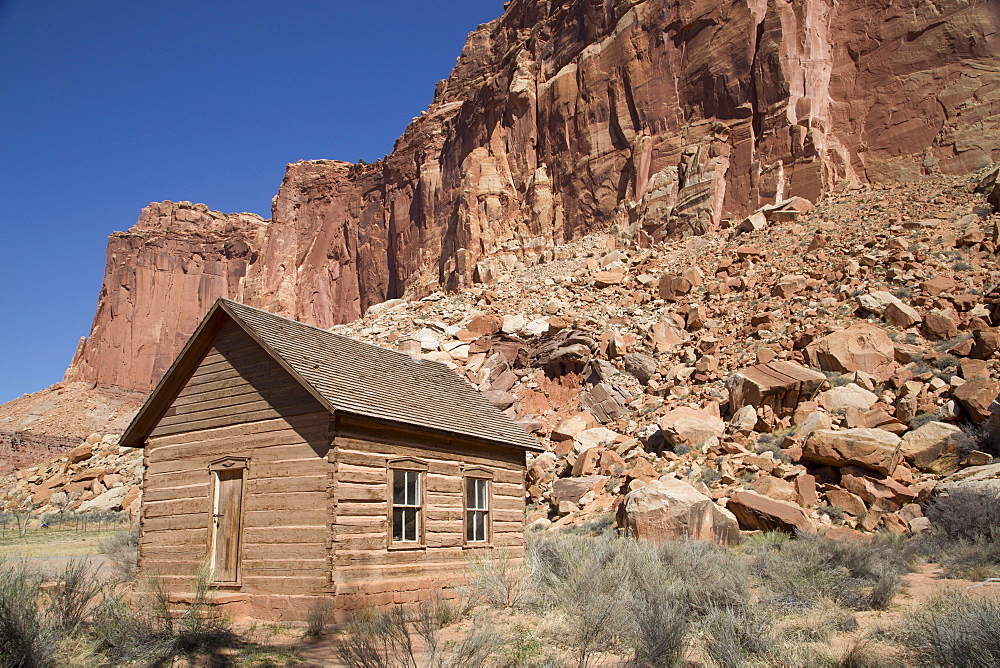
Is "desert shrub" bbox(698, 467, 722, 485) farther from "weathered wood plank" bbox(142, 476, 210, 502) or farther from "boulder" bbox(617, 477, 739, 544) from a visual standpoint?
"weathered wood plank" bbox(142, 476, 210, 502)

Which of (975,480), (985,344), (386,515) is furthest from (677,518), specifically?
(985,344)

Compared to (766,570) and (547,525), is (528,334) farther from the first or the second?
(766,570)

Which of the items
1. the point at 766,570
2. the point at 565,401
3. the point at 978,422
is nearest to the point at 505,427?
the point at 766,570

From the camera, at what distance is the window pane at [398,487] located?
11797mm

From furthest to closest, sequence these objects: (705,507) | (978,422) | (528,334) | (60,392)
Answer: (60,392), (528,334), (978,422), (705,507)

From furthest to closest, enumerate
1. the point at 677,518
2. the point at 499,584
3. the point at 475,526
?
the point at 677,518, the point at 475,526, the point at 499,584

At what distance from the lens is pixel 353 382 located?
12508mm

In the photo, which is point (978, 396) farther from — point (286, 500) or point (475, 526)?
point (286, 500)

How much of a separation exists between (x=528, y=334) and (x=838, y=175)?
21162 millimetres

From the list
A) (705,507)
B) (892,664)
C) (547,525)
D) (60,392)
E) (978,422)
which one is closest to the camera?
(892,664)

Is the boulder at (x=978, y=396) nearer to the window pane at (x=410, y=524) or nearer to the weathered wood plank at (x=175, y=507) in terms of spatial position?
the window pane at (x=410, y=524)

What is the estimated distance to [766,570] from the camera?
37.4ft

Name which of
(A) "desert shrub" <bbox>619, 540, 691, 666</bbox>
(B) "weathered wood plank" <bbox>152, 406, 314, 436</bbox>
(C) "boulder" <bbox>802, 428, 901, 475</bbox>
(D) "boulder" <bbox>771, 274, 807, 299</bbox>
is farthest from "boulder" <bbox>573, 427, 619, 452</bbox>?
(B) "weathered wood plank" <bbox>152, 406, 314, 436</bbox>

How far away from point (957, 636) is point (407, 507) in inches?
312
